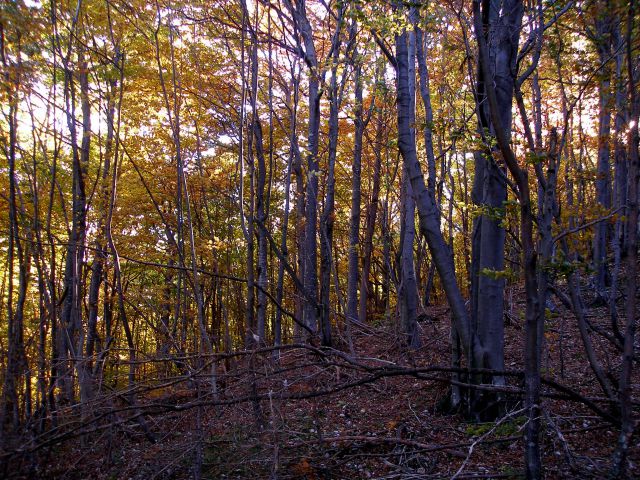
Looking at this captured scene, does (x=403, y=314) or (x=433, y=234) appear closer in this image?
(x=433, y=234)

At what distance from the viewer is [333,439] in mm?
4102

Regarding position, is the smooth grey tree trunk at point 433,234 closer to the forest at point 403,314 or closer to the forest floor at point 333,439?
the forest at point 403,314

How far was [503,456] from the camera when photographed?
3.84m

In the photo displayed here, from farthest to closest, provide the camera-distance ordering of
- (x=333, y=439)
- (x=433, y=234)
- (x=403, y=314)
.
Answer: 1. (x=403, y=314)
2. (x=433, y=234)
3. (x=333, y=439)

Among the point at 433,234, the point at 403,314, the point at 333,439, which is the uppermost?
the point at 433,234

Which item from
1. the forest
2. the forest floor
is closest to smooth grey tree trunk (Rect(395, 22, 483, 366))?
the forest

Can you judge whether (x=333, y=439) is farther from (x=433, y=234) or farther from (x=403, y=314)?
(x=403, y=314)

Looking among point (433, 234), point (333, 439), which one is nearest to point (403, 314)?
point (433, 234)

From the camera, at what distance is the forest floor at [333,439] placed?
360 centimetres

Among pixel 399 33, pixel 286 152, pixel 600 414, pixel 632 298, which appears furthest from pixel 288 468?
pixel 286 152

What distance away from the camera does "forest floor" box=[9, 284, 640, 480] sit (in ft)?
11.8

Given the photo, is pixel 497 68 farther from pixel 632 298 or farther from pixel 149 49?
pixel 149 49

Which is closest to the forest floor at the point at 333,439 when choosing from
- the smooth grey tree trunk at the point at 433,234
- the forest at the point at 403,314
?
the forest at the point at 403,314

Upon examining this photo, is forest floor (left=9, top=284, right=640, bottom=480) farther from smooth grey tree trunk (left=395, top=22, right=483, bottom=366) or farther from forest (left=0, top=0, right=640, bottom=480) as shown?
smooth grey tree trunk (left=395, top=22, right=483, bottom=366)
